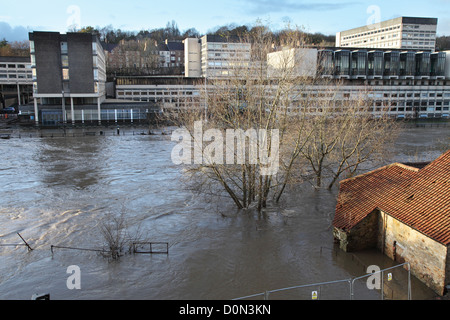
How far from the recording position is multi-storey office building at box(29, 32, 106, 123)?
2345 inches

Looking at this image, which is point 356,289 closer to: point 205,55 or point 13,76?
A: point 205,55

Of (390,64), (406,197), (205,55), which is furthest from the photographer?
(205,55)

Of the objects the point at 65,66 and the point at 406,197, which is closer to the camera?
the point at 406,197

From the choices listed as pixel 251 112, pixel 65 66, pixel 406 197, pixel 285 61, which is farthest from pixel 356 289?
pixel 65 66

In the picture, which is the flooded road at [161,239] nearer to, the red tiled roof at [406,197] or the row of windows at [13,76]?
the red tiled roof at [406,197]

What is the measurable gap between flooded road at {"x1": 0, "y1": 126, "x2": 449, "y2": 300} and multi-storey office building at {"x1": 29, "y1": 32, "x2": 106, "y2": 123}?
3255 cm

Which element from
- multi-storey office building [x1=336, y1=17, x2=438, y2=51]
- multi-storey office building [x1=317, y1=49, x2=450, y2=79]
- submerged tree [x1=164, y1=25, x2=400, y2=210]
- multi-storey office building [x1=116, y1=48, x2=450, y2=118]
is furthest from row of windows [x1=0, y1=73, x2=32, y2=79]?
multi-storey office building [x1=336, y1=17, x2=438, y2=51]

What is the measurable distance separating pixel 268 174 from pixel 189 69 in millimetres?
74026

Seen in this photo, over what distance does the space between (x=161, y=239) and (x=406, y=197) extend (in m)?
10.9

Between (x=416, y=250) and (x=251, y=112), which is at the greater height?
(x=251, y=112)

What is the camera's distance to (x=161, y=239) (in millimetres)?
18234
